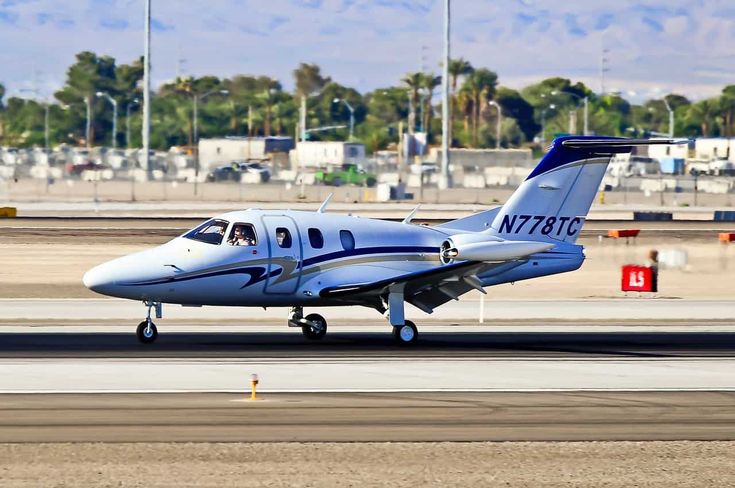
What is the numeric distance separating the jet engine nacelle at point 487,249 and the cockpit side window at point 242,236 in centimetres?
451

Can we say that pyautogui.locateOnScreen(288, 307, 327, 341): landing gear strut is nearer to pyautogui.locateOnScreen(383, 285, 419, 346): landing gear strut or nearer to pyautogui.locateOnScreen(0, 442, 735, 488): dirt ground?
pyautogui.locateOnScreen(383, 285, 419, 346): landing gear strut

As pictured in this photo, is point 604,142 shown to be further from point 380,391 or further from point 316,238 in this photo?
point 380,391

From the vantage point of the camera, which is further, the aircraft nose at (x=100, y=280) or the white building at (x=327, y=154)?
the white building at (x=327, y=154)

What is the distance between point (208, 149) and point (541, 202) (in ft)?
528

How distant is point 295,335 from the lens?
1282 inches

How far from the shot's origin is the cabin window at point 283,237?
101 feet

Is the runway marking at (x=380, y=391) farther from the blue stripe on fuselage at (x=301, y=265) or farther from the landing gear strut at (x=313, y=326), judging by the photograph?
the landing gear strut at (x=313, y=326)

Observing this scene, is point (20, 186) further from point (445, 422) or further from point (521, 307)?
point (445, 422)

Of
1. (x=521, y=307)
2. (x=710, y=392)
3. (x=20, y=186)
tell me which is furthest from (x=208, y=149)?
(x=710, y=392)

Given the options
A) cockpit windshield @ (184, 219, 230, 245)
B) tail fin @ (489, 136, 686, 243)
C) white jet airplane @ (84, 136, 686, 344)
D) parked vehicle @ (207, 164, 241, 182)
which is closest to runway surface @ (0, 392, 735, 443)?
white jet airplane @ (84, 136, 686, 344)

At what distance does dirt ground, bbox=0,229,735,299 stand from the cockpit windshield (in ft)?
42.4

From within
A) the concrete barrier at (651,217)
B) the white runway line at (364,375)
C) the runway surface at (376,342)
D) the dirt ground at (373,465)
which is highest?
the concrete barrier at (651,217)

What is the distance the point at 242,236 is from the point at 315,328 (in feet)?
9.24

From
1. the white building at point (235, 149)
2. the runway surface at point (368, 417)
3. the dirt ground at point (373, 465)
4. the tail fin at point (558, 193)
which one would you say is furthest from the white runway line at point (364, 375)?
the white building at point (235, 149)
